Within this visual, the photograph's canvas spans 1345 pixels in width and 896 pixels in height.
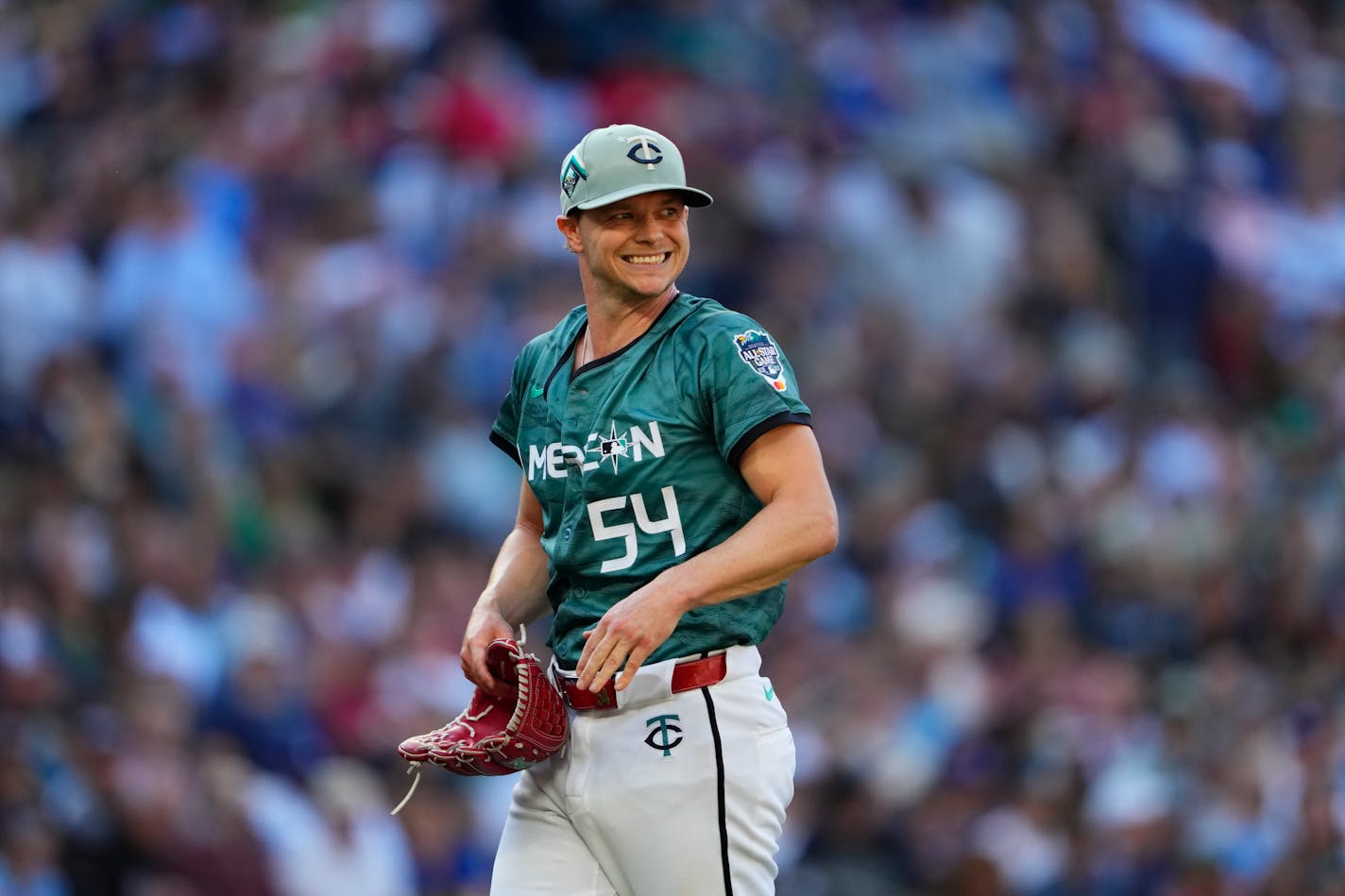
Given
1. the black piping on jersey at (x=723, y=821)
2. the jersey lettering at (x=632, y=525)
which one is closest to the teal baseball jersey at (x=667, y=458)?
the jersey lettering at (x=632, y=525)

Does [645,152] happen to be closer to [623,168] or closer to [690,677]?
[623,168]

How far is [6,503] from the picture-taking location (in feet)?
31.0

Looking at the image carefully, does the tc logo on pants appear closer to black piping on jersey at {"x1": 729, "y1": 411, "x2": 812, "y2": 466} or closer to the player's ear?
black piping on jersey at {"x1": 729, "y1": 411, "x2": 812, "y2": 466}

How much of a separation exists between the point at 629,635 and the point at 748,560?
299mm

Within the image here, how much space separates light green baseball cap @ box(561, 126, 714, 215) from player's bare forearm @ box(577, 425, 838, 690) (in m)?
0.63

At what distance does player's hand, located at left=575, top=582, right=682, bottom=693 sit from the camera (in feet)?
13.1

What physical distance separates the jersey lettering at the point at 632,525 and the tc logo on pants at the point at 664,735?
0.35 meters

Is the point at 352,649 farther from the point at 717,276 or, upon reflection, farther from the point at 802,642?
the point at 717,276

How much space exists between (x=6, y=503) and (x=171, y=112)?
2.96m

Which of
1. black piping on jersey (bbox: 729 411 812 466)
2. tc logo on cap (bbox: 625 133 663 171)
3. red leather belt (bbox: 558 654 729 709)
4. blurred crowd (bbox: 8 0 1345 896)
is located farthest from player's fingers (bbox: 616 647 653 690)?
blurred crowd (bbox: 8 0 1345 896)

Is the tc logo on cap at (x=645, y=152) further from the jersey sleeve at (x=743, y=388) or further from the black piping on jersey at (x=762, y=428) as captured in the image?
the black piping on jersey at (x=762, y=428)

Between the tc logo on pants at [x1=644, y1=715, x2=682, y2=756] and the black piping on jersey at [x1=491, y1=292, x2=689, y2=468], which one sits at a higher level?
the black piping on jersey at [x1=491, y1=292, x2=689, y2=468]

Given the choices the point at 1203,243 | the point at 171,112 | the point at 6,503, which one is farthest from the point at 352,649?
the point at 1203,243

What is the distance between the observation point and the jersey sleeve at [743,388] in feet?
13.8
